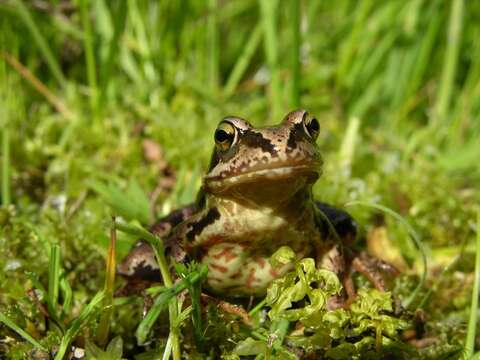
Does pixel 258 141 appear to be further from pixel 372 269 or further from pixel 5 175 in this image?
pixel 5 175

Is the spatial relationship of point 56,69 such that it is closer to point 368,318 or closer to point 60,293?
point 60,293

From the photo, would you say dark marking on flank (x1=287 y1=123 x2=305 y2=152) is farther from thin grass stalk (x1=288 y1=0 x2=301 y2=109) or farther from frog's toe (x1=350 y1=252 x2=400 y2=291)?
thin grass stalk (x1=288 y1=0 x2=301 y2=109)

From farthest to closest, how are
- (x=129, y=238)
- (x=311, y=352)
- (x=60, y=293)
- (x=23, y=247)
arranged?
(x=129, y=238)
(x=23, y=247)
(x=60, y=293)
(x=311, y=352)

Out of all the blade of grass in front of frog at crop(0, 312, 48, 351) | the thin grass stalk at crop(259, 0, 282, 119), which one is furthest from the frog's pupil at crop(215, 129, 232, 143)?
the thin grass stalk at crop(259, 0, 282, 119)

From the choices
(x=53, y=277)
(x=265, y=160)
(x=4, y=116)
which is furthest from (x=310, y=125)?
(x=4, y=116)

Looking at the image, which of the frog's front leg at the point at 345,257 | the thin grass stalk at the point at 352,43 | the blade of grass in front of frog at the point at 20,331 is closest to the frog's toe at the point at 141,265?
the blade of grass in front of frog at the point at 20,331

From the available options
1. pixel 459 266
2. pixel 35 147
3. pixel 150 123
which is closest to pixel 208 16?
pixel 150 123
